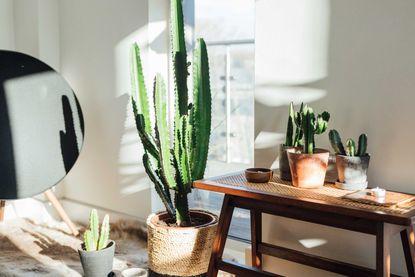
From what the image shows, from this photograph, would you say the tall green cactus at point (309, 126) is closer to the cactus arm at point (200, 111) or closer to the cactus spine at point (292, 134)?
the cactus spine at point (292, 134)

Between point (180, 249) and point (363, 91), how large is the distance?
0.98m

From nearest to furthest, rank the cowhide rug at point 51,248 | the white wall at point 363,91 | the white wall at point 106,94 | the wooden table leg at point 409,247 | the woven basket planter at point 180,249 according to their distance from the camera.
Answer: the wooden table leg at point 409,247 → the white wall at point 363,91 → the woven basket planter at point 180,249 → the cowhide rug at point 51,248 → the white wall at point 106,94

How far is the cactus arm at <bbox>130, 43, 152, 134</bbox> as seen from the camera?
7.15 feet

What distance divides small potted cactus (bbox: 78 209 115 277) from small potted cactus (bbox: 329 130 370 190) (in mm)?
1107

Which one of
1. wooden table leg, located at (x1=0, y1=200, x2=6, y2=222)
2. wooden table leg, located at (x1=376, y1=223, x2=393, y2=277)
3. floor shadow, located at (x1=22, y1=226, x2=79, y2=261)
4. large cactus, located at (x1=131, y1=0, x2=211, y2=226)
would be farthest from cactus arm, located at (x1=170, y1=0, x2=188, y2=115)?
wooden table leg, located at (x1=0, y1=200, x2=6, y2=222)

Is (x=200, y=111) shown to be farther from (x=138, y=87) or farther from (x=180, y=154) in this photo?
(x=138, y=87)

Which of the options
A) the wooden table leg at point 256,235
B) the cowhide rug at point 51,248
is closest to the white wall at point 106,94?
the cowhide rug at point 51,248

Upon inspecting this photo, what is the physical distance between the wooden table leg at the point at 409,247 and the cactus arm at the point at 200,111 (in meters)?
0.88

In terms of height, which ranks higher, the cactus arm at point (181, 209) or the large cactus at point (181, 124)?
the large cactus at point (181, 124)

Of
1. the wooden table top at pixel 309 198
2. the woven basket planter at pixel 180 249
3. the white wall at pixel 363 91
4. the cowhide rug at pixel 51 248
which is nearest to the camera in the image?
the wooden table top at pixel 309 198

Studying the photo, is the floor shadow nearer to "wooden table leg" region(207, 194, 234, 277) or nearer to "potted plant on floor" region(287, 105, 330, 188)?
→ "wooden table leg" region(207, 194, 234, 277)

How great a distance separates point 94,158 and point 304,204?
75.1 inches

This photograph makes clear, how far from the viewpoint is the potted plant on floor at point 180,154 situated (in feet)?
6.58

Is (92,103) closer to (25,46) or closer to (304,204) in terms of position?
(25,46)
